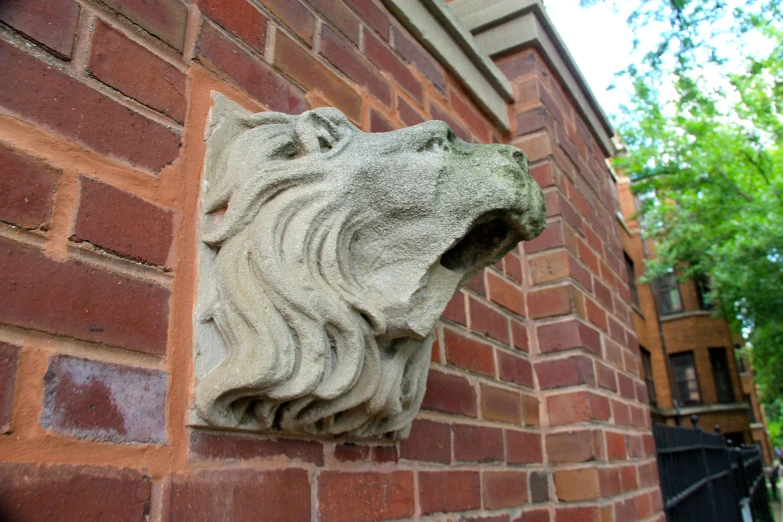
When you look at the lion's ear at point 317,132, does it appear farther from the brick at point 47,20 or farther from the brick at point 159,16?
the brick at point 47,20

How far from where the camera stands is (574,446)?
1.86 m

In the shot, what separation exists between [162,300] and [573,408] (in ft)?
4.64

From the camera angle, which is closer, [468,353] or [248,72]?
[248,72]

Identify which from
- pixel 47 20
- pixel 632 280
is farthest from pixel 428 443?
pixel 632 280

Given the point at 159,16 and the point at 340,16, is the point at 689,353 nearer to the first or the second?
the point at 340,16

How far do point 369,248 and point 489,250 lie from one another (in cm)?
25

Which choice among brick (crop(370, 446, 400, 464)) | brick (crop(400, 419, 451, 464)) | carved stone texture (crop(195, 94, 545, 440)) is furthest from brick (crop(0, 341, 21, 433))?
brick (crop(400, 419, 451, 464))

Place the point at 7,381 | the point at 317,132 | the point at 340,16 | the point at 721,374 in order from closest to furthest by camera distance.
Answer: the point at 7,381, the point at 317,132, the point at 340,16, the point at 721,374

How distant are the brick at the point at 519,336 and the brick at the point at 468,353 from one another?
195mm

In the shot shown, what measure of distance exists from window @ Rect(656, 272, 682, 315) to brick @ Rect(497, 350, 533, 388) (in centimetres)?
1828

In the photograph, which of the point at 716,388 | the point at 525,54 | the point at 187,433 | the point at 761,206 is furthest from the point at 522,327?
the point at 716,388

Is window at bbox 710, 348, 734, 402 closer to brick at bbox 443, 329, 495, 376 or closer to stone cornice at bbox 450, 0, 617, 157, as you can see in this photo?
stone cornice at bbox 450, 0, 617, 157

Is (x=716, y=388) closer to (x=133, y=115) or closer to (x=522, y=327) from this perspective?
(x=522, y=327)

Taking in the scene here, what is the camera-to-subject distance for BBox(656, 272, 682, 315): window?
1847 centimetres
